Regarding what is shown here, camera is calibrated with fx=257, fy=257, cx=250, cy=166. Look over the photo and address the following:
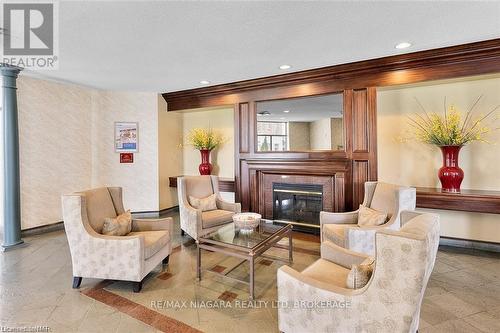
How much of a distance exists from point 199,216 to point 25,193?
318cm

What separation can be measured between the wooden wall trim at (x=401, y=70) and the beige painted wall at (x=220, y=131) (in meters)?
0.87

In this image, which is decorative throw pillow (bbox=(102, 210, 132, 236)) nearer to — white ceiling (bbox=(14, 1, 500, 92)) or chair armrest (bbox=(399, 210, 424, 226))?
white ceiling (bbox=(14, 1, 500, 92))

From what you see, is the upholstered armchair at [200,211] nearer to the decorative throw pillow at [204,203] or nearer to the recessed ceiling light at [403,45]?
the decorative throw pillow at [204,203]

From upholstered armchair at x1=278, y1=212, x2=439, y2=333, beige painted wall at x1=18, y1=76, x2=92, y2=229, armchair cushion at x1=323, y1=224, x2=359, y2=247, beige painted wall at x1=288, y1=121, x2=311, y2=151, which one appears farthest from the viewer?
beige painted wall at x1=288, y1=121, x2=311, y2=151

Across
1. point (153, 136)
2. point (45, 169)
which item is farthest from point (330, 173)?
point (45, 169)

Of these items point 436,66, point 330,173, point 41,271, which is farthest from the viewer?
point 330,173

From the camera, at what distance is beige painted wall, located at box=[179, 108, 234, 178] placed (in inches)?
226

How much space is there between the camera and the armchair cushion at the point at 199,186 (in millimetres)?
4219

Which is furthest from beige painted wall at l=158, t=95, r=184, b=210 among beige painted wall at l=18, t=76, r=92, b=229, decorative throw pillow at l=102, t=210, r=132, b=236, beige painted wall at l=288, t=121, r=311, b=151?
beige painted wall at l=288, t=121, r=311, b=151

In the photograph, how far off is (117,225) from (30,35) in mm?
2321

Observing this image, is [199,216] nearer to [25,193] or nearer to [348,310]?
[348,310]

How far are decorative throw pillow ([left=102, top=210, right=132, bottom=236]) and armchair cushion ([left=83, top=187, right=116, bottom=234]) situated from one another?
0.07m

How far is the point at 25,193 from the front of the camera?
14.3 ft

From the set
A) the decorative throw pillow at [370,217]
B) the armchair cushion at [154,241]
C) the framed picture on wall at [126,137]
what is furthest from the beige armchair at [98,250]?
the framed picture on wall at [126,137]
